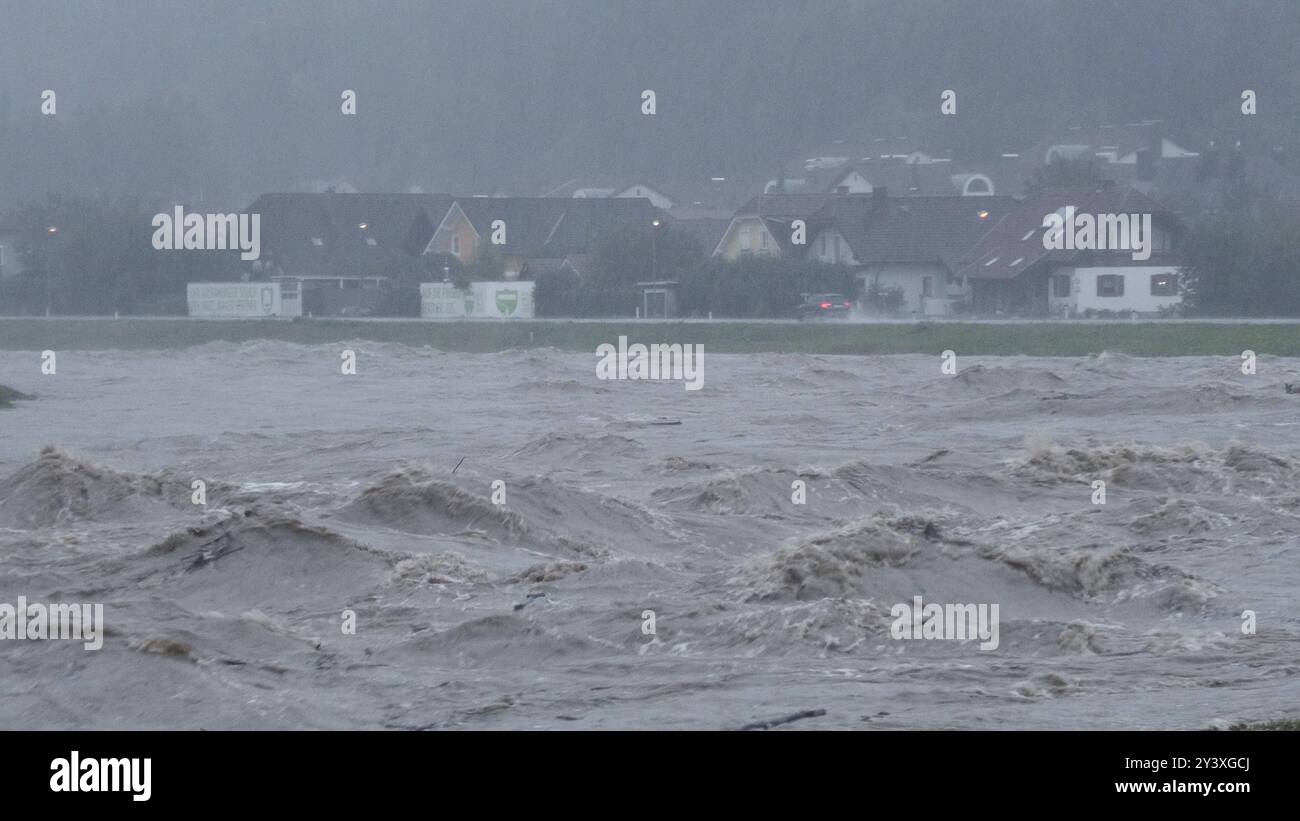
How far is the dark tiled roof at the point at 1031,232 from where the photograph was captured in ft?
233

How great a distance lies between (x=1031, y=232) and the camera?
2923 inches

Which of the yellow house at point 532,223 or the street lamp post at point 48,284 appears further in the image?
the yellow house at point 532,223

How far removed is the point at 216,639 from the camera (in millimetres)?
15000

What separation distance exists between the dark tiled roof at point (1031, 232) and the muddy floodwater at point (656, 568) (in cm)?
3412

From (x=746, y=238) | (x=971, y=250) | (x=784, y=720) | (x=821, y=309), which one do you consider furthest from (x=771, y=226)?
(x=784, y=720)

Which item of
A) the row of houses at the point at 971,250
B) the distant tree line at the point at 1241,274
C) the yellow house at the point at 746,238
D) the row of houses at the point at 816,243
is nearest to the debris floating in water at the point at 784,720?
the distant tree line at the point at 1241,274

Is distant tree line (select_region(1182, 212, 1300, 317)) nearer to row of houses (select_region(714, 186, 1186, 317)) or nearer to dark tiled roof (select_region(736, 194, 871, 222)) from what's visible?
row of houses (select_region(714, 186, 1186, 317))

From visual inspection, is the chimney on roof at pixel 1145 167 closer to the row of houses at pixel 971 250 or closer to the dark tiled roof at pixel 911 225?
the row of houses at pixel 971 250

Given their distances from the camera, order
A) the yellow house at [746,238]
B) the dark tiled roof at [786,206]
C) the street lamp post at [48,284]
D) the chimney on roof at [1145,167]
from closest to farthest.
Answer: the street lamp post at [48,284]
the yellow house at [746,238]
the dark tiled roof at [786,206]
the chimney on roof at [1145,167]

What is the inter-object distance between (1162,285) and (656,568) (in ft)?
174

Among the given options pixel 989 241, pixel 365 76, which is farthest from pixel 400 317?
pixel 365 76

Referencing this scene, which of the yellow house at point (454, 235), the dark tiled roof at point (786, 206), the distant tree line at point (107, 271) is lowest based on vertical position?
the distant tree line at point (107, 271)
